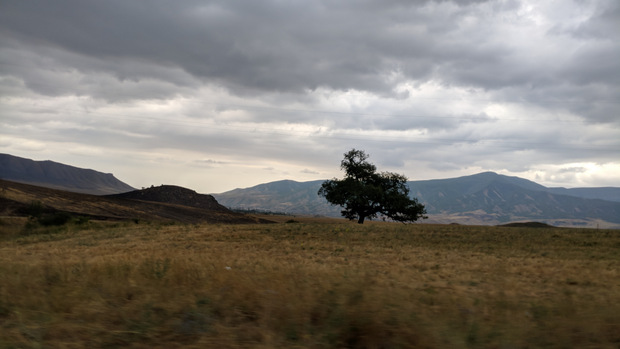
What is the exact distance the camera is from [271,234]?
31.0 m

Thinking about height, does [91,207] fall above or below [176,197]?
below

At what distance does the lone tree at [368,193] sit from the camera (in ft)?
172

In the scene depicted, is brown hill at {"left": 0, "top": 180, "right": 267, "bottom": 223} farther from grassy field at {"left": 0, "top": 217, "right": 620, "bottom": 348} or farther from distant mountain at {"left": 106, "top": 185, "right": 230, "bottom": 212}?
grassy field at {"left": 0, "top": 217, "right": 620, "bottom": 348}

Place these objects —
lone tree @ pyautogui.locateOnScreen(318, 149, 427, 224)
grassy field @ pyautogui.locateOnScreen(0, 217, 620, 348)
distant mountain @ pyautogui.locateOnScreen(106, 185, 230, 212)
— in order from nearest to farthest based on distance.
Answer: grassy field @ pyautogui.locateOnScreen(0, 217, 620, 348) < lone tree @ pyautogui.locateOnScreen(318, 149, 427, 224) < distant mountain @ pyautogui.locateOnScreen(106, 185, 230, 212)

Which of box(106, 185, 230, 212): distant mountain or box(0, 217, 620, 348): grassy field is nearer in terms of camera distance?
box(0, 217, 620, 348): grassy field

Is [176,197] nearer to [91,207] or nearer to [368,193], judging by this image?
[91,207]

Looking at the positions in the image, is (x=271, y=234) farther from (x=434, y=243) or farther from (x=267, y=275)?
(x=267, y=275)

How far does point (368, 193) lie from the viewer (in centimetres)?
5191

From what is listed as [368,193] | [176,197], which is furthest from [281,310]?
[176,197]

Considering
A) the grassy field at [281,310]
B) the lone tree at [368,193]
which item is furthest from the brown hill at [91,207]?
the grassy field at [281,310]

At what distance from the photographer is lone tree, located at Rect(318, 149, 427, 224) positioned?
5256 centimetres

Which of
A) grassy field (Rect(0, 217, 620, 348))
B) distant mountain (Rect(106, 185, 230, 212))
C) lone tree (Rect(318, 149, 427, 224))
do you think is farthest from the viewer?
distant mountain (Rect(106, 185, 230, 212))

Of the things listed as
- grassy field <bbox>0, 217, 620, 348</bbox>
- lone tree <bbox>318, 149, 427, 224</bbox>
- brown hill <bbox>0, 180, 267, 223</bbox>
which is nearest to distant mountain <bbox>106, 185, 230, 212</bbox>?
brown hill <bbox>0, 180, 267, 223</bbox>

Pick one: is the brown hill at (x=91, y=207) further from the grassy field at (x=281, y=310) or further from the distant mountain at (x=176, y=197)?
the grassy field at (x=281, y=310)
